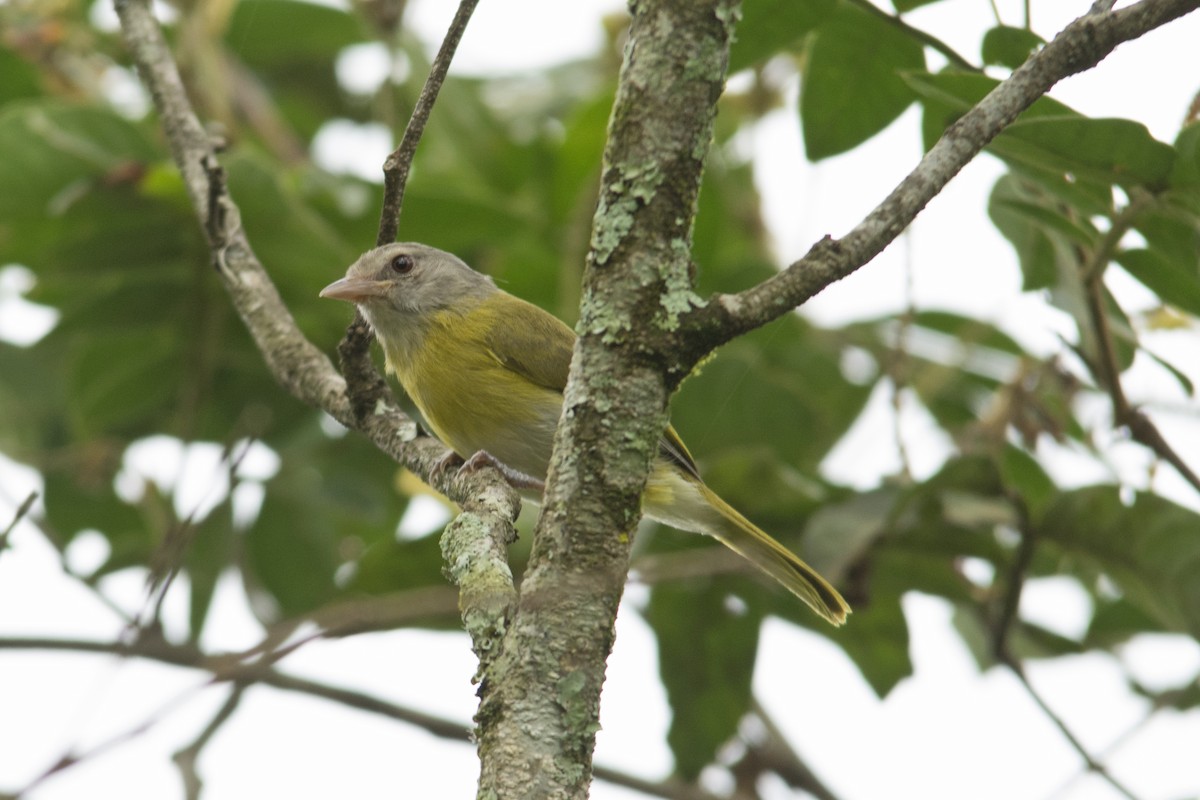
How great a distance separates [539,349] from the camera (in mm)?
3988

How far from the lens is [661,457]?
13.0ft

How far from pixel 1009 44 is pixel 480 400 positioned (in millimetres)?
1841

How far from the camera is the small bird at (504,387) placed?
3852 mm

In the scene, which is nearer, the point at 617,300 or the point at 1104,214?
the point at 617,300

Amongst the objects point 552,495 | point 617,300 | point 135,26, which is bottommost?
point 552,495

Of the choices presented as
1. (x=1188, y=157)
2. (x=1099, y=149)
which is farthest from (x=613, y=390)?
(x=1188, y=157)

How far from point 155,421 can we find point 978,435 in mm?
2681

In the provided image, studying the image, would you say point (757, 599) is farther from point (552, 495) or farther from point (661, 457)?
point (552, 495)

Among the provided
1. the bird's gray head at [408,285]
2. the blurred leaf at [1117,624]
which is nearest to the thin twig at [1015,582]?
the blurred leaf at [1117,624]

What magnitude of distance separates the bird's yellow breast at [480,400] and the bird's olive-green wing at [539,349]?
0.03 m

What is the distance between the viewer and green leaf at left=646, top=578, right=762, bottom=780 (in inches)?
161

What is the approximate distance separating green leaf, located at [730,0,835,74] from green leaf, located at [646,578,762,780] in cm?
173

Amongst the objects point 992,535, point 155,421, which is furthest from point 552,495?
point 155,421

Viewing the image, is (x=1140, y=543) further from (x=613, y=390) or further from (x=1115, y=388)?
(x=613, y=390)
